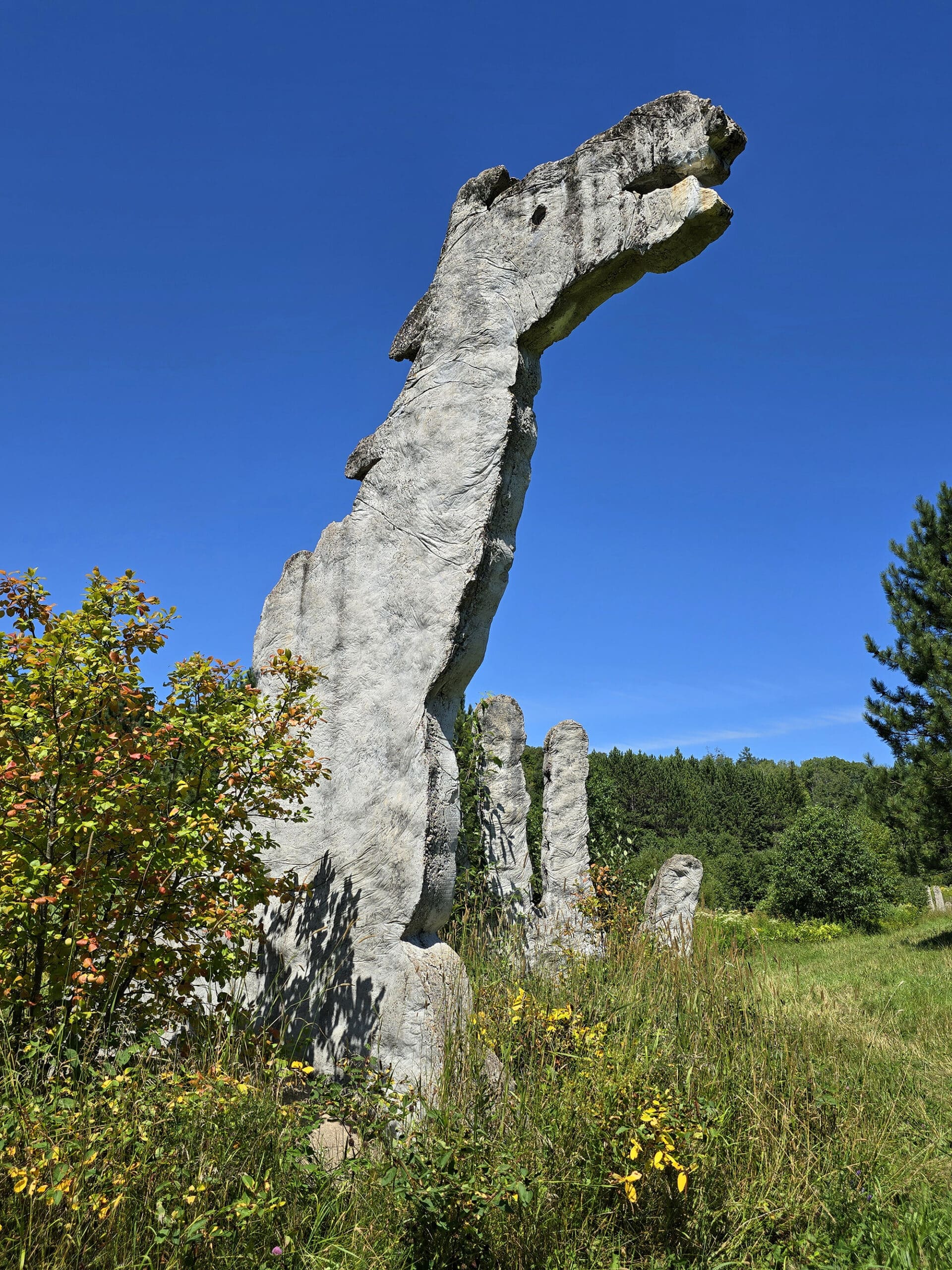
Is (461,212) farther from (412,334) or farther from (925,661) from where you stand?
(925,661)

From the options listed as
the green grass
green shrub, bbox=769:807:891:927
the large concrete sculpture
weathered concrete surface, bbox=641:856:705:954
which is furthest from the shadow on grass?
the large concrete sculpture

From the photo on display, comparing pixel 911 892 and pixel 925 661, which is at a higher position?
pixel 925 661

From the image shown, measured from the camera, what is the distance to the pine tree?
11.7 m

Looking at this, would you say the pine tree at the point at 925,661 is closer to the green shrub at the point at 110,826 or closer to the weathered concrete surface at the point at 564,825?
the weathered concrete surface at the point at 564,825

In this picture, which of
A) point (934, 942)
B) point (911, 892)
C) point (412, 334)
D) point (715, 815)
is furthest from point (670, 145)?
point (715, 815)

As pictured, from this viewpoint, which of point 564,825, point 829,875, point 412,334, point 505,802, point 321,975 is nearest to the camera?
point 321,975

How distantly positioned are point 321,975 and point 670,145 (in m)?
4.72

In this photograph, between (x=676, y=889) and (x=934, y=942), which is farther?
(x=934, y=942)

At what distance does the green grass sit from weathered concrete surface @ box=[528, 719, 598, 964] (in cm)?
435

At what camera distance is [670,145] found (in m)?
4.45

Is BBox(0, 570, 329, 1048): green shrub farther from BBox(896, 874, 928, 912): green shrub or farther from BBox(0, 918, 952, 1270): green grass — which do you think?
BBox(896, 874, 928, 912): green shrub

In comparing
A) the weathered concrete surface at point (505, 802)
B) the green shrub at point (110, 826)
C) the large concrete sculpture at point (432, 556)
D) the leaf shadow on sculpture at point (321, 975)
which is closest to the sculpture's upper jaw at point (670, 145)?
the large concrete sculpture at point (432, 556)

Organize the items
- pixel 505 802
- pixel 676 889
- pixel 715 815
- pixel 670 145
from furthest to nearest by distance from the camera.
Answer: pixel 715 815 → pixel 676 889 → pixel 505 802 → pixel 670 145

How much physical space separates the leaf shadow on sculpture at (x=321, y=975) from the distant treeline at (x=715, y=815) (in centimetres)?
622
